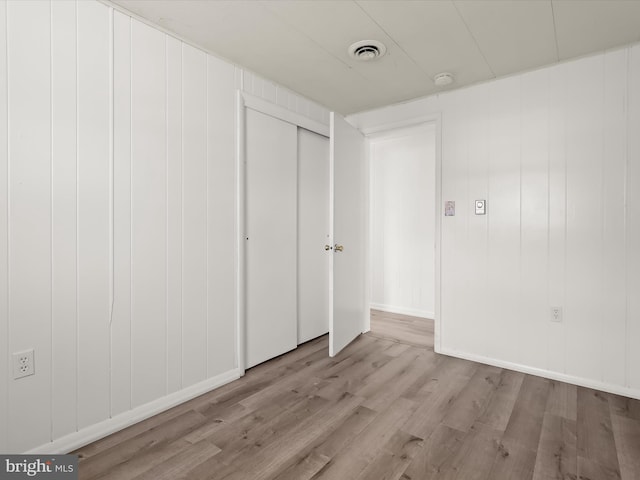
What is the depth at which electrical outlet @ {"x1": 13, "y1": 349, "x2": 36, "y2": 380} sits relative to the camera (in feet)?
5.13

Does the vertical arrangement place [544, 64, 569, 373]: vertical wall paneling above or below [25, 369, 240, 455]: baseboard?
above

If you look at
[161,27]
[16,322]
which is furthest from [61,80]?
[16,322]

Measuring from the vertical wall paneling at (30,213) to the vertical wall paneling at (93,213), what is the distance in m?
0.14

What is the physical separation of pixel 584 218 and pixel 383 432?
2.04 m

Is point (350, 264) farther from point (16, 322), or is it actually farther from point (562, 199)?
point (16, 322)

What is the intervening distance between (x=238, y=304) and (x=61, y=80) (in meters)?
1.70

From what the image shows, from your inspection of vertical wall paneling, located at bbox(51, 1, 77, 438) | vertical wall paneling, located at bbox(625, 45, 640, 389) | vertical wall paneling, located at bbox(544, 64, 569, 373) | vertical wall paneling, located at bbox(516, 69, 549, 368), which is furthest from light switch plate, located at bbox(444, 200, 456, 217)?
vertical wall paneling, located at bbox(51, 1, 77, 438)

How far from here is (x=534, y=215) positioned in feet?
8.63

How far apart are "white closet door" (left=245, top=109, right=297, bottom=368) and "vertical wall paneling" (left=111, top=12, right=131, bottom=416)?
908 mm

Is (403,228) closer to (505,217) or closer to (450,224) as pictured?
(450,224)

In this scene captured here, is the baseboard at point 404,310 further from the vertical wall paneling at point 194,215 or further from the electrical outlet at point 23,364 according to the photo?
the electrical outlet at point 23,364

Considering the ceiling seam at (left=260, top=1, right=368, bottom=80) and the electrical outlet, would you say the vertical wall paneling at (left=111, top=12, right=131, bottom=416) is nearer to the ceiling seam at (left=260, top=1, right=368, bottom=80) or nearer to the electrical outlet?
the electrical outlet

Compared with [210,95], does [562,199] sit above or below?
below

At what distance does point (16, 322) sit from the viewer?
157 centimetres
